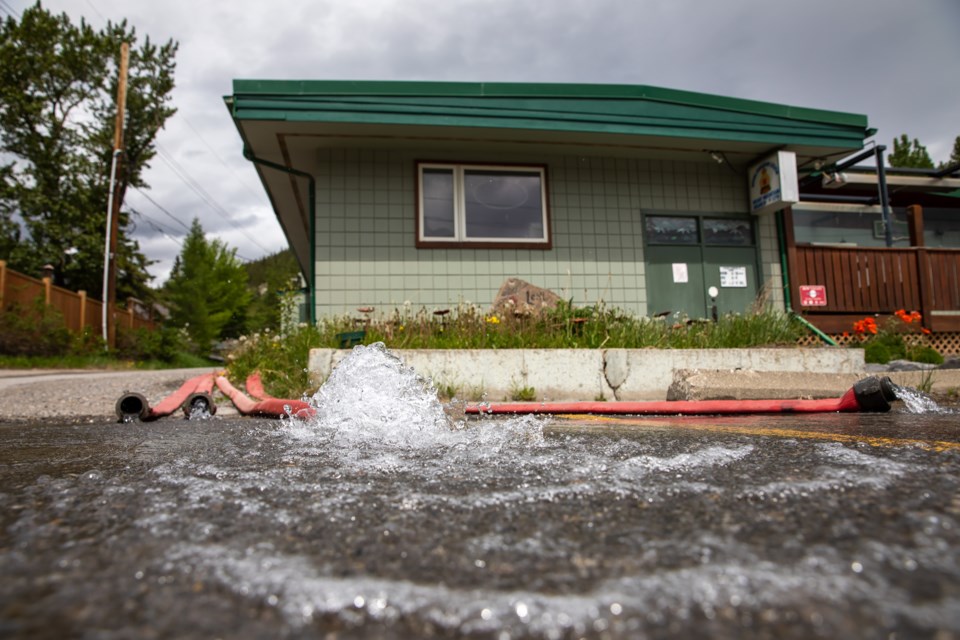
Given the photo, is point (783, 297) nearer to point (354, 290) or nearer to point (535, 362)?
point (535, 362)

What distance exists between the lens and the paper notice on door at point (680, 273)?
8445 mm

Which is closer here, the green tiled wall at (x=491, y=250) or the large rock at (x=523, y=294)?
the large rock at (x=523, y=294)

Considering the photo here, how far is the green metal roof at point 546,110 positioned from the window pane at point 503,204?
1095 mm

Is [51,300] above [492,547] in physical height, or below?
above

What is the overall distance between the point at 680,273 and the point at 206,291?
29450mm

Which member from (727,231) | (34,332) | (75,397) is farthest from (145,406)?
(34,332)

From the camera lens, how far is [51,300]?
1566 cm

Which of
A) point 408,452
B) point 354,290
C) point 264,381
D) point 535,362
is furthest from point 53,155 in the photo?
point 408,452

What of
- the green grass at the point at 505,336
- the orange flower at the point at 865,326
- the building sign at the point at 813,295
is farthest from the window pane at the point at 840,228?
the green grass at the point at 505,336

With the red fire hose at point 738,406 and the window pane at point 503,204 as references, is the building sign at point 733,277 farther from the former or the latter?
the red fire hose at point 738,406

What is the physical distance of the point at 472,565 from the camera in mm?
894

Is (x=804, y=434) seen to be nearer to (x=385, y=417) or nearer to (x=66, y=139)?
(x=385, y=417)

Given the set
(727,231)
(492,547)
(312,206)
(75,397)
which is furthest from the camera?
(727,231)

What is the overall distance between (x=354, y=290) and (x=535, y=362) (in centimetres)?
327
